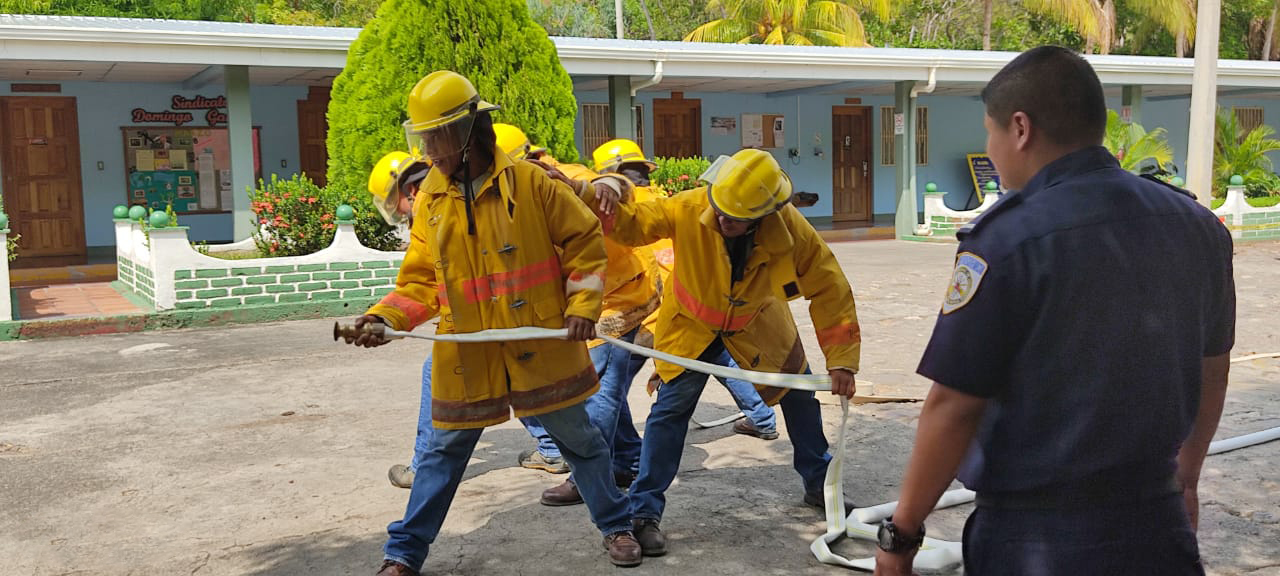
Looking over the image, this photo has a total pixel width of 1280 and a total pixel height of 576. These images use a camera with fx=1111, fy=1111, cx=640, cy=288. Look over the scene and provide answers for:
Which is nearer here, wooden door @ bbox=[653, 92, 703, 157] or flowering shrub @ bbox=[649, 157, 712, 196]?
flowering shrub @ bbox=[649, 157, 712, 196]

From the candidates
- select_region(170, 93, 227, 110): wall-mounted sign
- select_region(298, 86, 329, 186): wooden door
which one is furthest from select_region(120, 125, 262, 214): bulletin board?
select_region(298, 86, 329, 186): wooden door

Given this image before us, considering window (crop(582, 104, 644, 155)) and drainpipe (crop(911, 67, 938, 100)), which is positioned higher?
drainpipe (crop(911, 67, 938, 100))

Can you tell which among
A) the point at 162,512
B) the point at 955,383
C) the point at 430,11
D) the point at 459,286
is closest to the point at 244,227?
the point at 430,11

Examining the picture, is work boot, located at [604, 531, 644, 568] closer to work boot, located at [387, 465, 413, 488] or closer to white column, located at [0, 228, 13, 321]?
work boot, located at [387, 465, 413, 488]

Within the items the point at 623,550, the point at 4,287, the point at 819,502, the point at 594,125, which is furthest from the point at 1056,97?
the point at 594,125

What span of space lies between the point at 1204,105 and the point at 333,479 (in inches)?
399

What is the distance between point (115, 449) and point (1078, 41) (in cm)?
3009

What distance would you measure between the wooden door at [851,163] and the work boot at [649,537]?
17442mm

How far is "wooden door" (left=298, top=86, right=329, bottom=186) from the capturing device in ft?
Answer: 53.5

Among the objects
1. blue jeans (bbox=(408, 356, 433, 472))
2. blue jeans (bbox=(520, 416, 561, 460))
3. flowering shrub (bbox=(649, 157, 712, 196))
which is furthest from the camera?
flowering shrub (bbox=(649, 157, 712, 196))

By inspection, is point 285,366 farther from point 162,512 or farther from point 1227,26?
point 1227,26

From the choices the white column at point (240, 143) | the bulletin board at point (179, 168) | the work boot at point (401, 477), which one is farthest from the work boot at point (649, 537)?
the bulletin board at point (179, 168)

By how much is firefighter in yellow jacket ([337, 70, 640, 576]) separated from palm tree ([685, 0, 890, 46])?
24.3 m

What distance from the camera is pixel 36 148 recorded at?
14.9 metres
